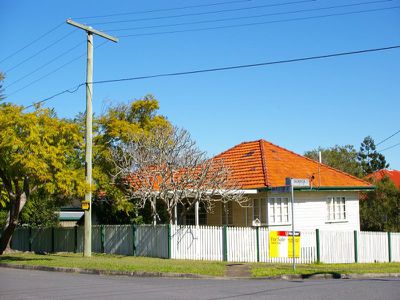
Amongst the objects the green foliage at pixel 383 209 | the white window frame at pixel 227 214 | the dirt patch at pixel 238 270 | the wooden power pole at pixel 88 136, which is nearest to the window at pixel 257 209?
the white window frame at pixel 227 214

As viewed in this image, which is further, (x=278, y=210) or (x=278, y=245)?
(x=278, y=210)

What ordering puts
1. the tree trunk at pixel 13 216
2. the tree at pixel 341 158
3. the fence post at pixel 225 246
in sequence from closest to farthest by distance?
1. the fence post at pixel 225 246
2. the tree trunk at pixel 13 216
3. the tree at pixel 341 158

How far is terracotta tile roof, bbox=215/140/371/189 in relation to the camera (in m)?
25.2

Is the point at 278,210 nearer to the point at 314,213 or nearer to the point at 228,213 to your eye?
the point at 314,213

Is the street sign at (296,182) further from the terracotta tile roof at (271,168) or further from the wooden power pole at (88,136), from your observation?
the wooden power pole at (88,136)

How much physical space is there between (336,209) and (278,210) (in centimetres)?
381

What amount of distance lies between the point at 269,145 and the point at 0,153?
48.5 feet

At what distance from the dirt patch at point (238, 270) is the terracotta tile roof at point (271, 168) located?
669 centimetres

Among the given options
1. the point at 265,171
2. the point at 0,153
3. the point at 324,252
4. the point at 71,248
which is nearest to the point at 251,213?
the point at 265,171

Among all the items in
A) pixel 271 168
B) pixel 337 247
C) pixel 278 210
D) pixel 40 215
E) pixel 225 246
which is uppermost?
pixel 271 168

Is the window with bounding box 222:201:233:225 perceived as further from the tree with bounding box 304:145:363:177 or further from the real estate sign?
the tree with bounding box 304:145:363:177

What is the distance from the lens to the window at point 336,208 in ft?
86.4

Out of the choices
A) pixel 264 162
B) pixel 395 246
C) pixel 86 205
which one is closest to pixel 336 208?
pixel 395 246

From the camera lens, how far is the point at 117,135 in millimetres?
25656
